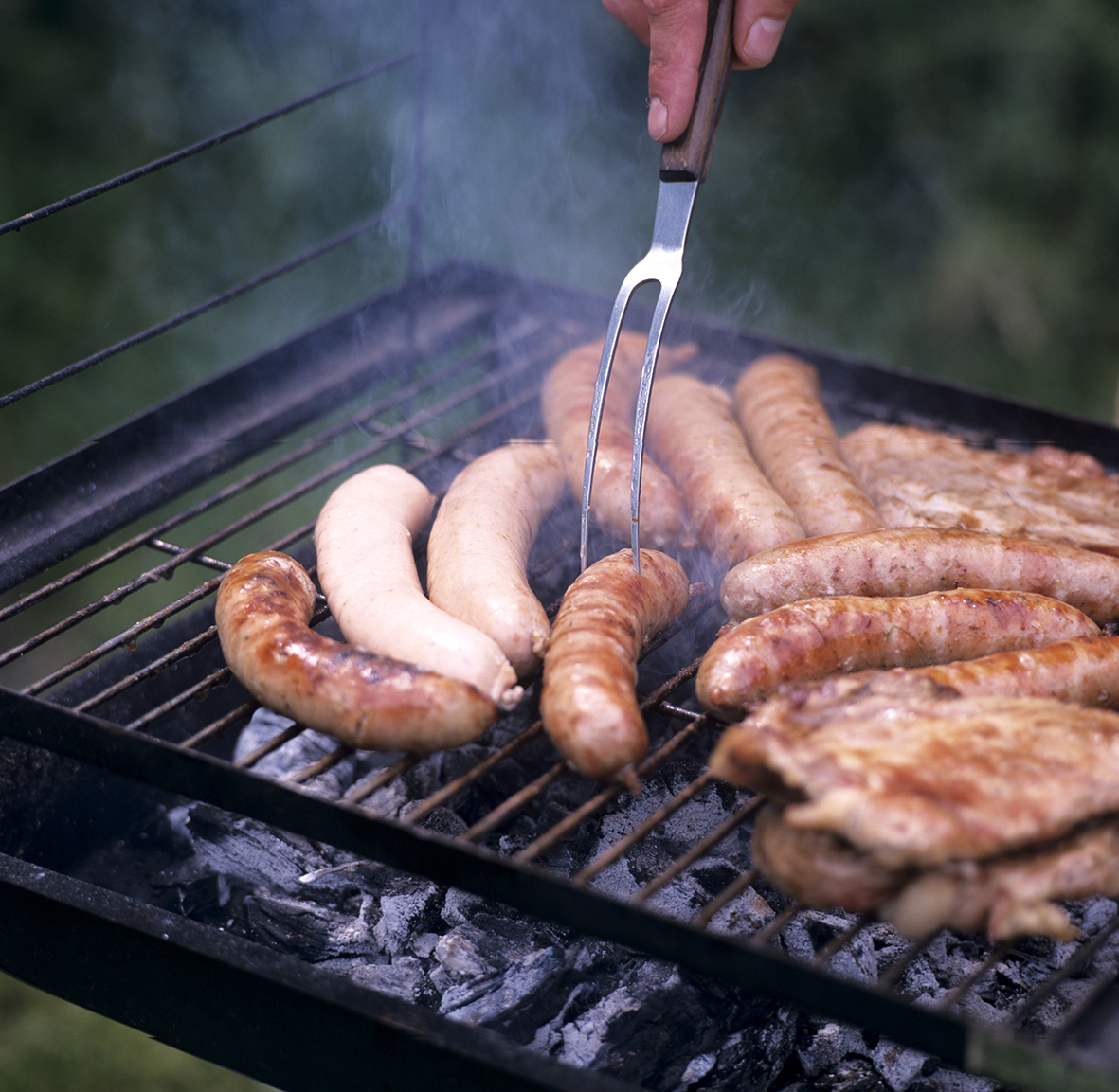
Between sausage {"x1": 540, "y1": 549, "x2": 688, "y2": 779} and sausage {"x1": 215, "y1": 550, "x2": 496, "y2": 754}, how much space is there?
18cm

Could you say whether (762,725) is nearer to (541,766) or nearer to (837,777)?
(837,777)

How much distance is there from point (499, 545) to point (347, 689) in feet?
2.43

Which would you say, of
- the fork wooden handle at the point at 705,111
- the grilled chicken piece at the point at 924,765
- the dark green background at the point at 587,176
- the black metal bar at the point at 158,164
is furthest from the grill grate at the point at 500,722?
the dark green background at the point at 587,176

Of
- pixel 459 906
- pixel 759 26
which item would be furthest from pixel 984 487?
pixel 459 906

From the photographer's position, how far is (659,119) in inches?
111

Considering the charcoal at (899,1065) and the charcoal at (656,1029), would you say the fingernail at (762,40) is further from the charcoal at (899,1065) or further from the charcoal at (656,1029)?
the charcoal at (899,1065)

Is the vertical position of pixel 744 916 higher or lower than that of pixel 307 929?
higher

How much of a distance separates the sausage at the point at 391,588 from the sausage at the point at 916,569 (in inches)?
29.2

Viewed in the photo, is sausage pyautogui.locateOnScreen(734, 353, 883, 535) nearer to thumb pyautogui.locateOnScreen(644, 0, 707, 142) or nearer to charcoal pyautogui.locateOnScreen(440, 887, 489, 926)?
thumb pyautogui.locateOnScreen(644, 0, 707, 142)

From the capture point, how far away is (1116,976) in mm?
1968

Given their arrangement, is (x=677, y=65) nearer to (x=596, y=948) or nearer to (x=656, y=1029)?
(x=596, y=948)

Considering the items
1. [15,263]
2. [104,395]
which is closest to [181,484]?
[104,395]

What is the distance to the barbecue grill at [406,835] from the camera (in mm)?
2039

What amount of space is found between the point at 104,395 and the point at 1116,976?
19.2 feet
